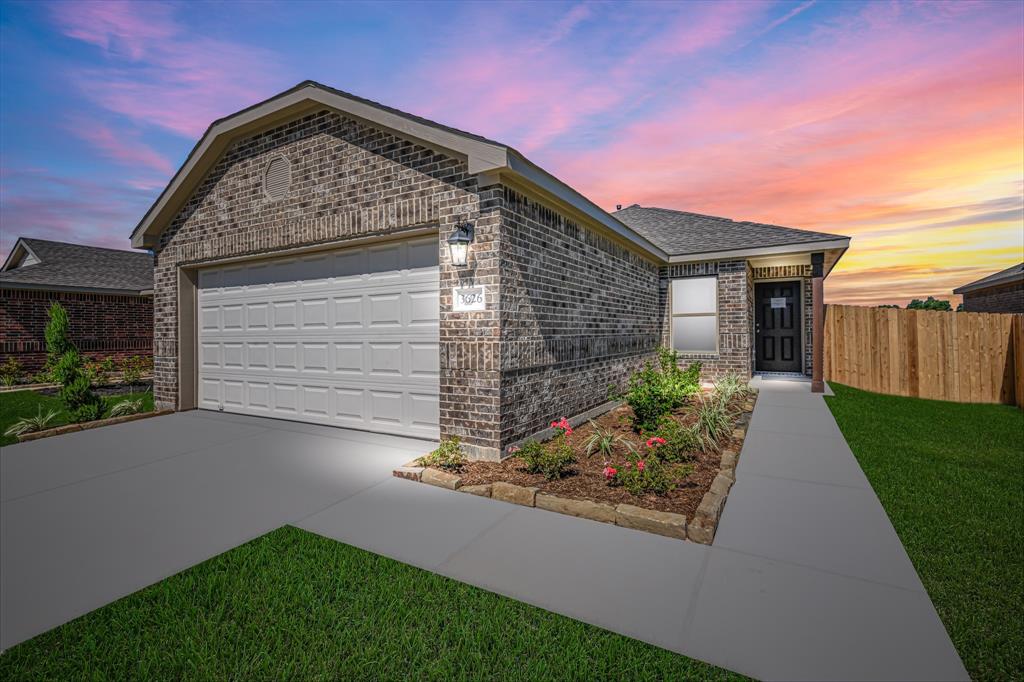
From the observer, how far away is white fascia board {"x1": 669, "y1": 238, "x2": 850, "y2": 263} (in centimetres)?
974

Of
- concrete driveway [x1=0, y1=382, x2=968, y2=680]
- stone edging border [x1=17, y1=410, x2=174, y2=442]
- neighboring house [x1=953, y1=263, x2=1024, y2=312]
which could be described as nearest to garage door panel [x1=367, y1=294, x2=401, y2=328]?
concrete driveway [x1=0, y1=382, x2=968, y2=680]

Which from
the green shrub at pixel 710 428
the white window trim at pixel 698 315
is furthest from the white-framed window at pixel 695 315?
the green shrub at pixel 710 428

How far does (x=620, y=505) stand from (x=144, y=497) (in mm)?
4419

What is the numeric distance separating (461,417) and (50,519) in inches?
147

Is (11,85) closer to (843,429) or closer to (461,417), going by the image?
(461,417)

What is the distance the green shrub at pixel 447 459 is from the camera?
5.01 metres

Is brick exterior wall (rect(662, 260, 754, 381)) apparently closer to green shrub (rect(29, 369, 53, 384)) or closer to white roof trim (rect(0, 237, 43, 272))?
green shrub (rect(29, 369, 53, 384))

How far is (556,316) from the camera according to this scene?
21.5 feet

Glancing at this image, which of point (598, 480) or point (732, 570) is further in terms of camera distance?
point (598, 480)

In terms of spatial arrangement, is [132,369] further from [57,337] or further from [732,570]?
[732,570]

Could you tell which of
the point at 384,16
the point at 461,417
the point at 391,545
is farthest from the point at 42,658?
the point at 384,16

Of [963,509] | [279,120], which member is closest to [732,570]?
[963,509]

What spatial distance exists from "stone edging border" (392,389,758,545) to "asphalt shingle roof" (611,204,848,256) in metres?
7.37

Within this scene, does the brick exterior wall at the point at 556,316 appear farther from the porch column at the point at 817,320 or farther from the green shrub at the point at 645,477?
the porch column at the point at 817,320
